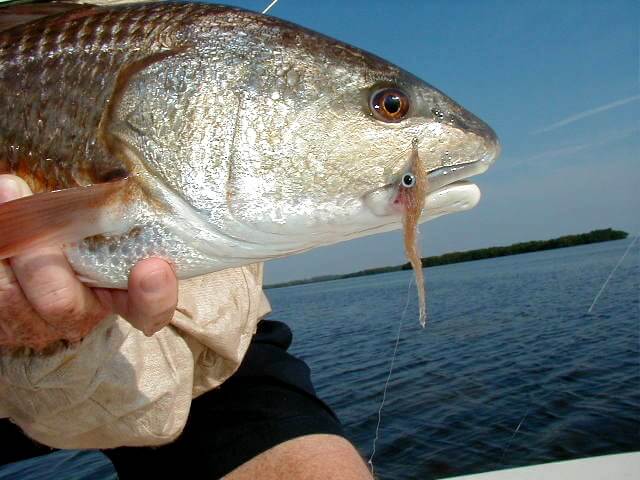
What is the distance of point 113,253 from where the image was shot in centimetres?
181

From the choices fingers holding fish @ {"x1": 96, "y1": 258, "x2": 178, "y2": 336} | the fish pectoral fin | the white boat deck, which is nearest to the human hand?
fingers holding fish @ {"x1": 96, "y1": 258, "x2": 178, "y2": 336}

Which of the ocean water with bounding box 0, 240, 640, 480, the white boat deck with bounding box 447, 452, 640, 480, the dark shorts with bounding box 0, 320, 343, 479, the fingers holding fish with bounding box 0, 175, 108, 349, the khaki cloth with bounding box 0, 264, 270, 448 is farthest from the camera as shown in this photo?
the ocean water with bounding box 0, 240, 640, 480

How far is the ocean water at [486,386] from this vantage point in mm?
8289

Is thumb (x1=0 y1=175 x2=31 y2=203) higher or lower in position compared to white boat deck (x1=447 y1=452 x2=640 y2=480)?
higher

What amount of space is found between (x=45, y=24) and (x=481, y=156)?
5.61 feet

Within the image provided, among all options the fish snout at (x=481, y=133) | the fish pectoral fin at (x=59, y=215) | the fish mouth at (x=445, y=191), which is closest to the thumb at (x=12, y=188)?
the fish pectoral fin at (x=59, y=215)

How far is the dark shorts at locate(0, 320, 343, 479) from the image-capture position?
341 centimetres

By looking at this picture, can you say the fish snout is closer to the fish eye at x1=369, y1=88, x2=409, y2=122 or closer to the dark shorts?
the fish eye at x1=369, y1=88, x2=409, y2=122

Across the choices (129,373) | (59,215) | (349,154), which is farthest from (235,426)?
(349,154)

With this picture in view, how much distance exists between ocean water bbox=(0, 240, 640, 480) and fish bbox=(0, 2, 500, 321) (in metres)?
6.52

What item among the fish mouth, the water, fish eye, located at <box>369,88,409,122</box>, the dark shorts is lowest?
the water

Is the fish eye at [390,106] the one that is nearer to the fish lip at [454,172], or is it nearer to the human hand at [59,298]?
the fish lip at [454,172]

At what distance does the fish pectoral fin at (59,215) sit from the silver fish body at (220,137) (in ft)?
0.04

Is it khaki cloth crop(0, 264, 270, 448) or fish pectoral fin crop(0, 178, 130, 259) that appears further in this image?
khaki cloth crop(0, 264, 270, 448)
